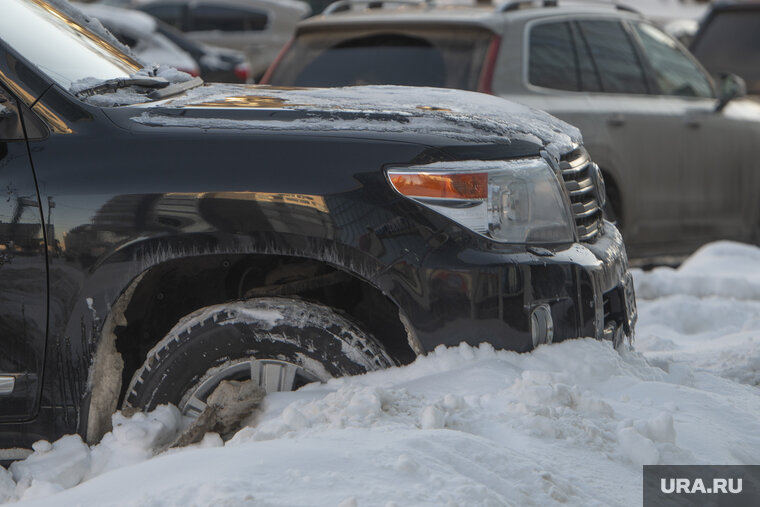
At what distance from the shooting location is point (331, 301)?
327 cm

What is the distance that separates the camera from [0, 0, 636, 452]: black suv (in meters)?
2.93

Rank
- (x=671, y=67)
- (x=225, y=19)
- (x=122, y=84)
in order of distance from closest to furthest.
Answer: (x=122, y=84)
(x=671, y=67)
(x=225, y=19)

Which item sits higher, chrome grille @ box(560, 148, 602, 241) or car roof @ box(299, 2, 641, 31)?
car roof @ box(299, 2, 641, 31)

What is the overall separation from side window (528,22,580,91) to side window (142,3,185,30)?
466 inches

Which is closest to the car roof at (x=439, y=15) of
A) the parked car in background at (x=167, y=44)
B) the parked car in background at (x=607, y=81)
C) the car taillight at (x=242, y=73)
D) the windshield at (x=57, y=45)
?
the parked car in background at (x=607, y=81)

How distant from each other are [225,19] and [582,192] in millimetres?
14847

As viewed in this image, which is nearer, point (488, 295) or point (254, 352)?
point (488, 295)

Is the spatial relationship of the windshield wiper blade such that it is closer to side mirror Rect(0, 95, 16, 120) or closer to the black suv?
the black suv

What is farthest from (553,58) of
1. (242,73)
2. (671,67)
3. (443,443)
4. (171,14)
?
(171,14)

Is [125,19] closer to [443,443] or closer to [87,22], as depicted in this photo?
[87,22]

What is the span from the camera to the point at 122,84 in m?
3.44

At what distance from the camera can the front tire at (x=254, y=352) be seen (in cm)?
301

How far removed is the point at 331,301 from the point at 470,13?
11.3 ft

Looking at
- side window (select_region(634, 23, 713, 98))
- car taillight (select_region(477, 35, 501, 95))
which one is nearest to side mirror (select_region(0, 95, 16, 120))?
car taillight (select_region(477, 35, 501, 95))
